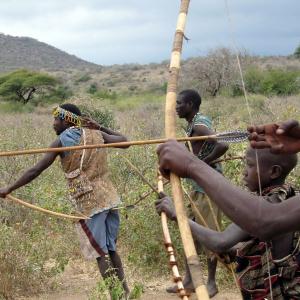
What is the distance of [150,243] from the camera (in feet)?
18.3

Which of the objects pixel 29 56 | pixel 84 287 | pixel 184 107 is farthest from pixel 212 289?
pixel 29 56

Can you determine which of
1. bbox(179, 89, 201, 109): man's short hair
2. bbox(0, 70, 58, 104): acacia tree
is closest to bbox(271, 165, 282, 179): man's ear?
bbox(179, 89, 201, 109): man's short hair

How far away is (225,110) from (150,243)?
12.7 metres

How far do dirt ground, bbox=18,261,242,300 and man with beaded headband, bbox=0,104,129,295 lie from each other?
0.65 meters

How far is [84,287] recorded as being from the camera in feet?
18.5

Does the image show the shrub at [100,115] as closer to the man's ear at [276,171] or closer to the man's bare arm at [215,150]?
the man's bare arm at [215,150]

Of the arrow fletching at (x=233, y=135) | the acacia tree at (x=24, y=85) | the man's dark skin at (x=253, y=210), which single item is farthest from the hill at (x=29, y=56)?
the man's dark skin at (x=253, y=210)

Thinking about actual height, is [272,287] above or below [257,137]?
below

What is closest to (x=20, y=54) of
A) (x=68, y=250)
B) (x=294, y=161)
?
(x=68, y=250)

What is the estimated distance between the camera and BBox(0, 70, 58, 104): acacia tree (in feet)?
98.2

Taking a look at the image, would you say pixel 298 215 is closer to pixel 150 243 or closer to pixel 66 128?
pixel 66 128

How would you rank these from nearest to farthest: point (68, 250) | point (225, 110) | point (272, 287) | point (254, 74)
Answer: point (272, 287) → point (68, 250) → point (225, 110) → point (254, 74)

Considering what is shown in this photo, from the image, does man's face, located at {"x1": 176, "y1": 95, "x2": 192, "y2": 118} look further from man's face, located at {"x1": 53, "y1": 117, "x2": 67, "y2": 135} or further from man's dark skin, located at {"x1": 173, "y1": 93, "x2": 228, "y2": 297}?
man's face, located at {"x1": 53, "y1": 117, "x2": 67, "y2": 135}

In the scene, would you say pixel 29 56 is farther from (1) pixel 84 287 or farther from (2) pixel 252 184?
(2) pixel 252 184
